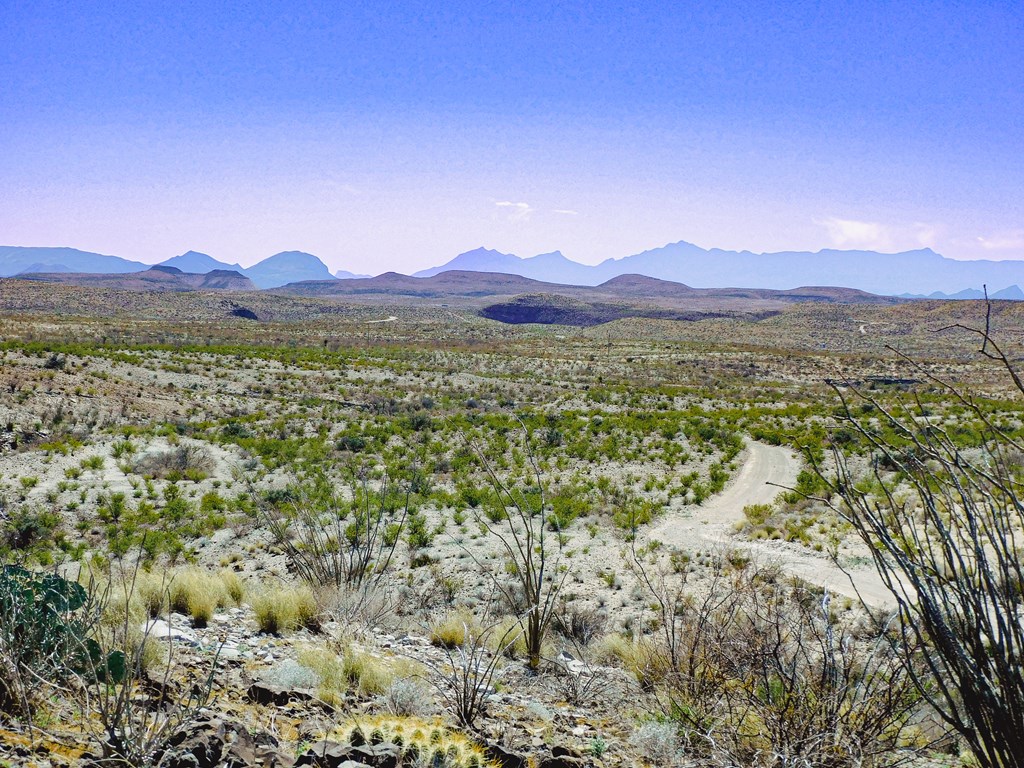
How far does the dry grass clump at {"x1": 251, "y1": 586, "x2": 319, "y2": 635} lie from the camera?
19.7 feet

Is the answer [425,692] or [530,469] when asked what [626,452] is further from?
[425,692]

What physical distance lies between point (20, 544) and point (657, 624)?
10.0m

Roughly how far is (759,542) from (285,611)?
29.7ft

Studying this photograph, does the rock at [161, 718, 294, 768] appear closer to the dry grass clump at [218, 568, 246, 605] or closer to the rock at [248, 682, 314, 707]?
the rock at [248, 682, 314, 707]

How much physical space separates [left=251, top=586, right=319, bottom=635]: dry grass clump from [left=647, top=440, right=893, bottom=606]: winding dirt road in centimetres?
476

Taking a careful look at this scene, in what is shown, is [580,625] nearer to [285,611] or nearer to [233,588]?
[285,611]

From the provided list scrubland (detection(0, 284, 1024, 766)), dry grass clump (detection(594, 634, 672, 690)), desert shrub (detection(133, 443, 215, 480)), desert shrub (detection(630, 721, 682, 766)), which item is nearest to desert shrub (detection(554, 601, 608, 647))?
scrubland (detection(0, 284, 1024, 766))

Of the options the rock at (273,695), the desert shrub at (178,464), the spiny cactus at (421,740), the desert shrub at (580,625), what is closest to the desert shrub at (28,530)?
the desert shrub at (178,464)

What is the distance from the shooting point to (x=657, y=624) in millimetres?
7855

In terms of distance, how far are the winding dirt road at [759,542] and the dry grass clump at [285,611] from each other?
476cm

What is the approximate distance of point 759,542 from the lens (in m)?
11.8

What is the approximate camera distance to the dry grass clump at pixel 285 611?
19.7 feet

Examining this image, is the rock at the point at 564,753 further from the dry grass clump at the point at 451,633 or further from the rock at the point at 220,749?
the dry grass clump at the point at 451,633

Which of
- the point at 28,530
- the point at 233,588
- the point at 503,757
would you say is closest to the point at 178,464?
the point at 28,530
